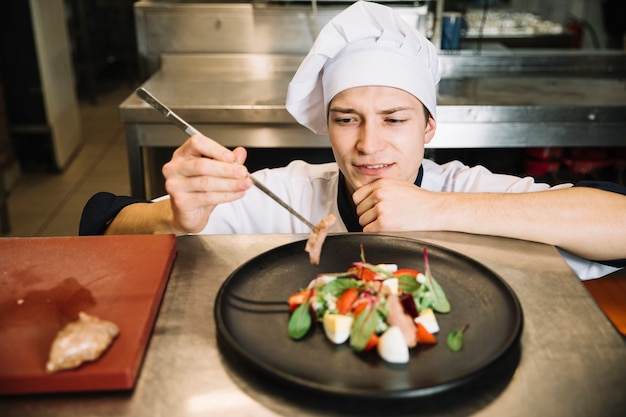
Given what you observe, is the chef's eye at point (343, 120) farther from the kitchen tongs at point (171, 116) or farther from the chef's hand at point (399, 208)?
the kitchen tongs at point (171, 116)

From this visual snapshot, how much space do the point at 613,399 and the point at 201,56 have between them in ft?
9.48

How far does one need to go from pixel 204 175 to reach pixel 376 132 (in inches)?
19.1

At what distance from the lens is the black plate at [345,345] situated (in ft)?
2.53

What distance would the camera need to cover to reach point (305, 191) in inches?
69.9

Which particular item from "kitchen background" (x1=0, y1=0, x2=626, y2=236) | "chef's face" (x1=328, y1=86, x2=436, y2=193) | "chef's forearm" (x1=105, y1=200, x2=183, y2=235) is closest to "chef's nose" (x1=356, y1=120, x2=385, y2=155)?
"chef's face" (x1=328, y1=86, x2=436, y2=193)

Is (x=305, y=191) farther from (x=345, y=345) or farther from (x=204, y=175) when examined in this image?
(x=345, y=345)

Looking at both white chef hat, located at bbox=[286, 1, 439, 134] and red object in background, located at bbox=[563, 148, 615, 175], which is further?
red object in background, located at bbox=[563, 148, 615, 175]

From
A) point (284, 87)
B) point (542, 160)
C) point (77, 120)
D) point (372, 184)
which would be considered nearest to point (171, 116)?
point (372, 184)

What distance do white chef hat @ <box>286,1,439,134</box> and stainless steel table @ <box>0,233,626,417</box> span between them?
2.20ft

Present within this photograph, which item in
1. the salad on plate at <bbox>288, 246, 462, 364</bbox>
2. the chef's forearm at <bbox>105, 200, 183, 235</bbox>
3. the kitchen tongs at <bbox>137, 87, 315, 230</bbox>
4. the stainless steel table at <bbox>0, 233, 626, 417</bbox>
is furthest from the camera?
the chef's forearm at <bbox>105, 200, 183, 235</bbox>

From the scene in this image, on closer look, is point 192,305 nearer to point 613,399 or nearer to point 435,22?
point 613,399

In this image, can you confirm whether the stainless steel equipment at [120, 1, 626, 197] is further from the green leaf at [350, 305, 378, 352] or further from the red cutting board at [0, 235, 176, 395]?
the green leaf at [350, 305, 378, 352]

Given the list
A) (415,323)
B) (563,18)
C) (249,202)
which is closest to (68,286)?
(415,323)

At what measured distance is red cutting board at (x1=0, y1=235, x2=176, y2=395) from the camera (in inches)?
29.9
